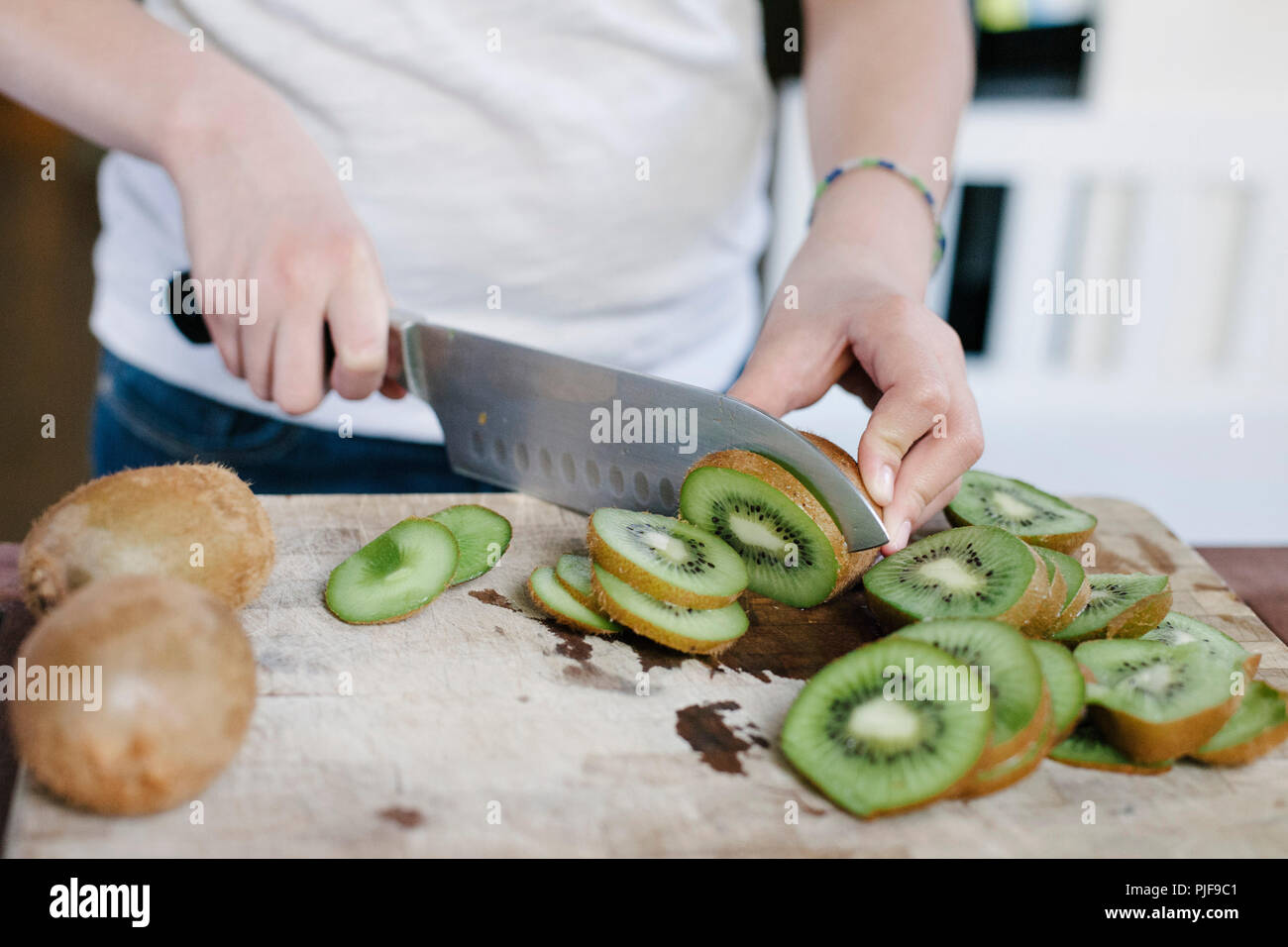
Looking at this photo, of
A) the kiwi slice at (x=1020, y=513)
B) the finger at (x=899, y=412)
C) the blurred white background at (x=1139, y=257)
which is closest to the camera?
the finger at (x=899, y=412)

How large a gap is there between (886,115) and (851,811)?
1.25 metres

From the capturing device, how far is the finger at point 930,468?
1.43 meters

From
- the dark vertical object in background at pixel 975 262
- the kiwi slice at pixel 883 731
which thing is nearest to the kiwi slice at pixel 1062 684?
the kiwi slice at pixel 883 731

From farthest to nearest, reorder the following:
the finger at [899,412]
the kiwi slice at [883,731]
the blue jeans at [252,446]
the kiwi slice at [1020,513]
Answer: the blue jeans at [252,446]
the kiwi slice at [1020,513]
the finger at [899,412]
the kiwi slice at [883,731]

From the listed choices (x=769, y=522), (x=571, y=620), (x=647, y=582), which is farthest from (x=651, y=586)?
(x=769, y=522)

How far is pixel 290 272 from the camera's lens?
1479 millimetres

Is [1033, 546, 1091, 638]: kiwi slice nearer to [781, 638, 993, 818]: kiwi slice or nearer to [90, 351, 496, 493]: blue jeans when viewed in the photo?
[781, 638, 993, 818]: kiwi slice

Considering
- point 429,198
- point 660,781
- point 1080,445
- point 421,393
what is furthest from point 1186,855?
→ point 1080,445

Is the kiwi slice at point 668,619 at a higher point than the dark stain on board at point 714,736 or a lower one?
higher

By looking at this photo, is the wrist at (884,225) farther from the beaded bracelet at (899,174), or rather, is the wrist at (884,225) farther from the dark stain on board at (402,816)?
the dark stain on board at (402,816)

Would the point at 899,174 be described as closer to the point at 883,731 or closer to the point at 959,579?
the point at 959,579

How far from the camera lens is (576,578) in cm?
144

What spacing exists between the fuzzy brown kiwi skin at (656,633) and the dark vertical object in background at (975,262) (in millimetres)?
3426
